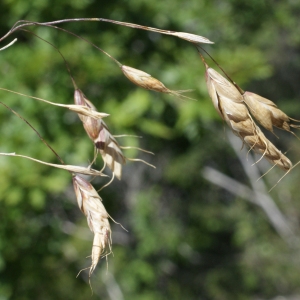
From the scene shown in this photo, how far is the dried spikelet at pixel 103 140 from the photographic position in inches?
27.8

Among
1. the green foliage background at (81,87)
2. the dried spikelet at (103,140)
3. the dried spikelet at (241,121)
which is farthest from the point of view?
the green foliage background at (81,87)

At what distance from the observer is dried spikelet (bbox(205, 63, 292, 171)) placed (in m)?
0.60

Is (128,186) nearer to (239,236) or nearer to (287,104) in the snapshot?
(239,236)

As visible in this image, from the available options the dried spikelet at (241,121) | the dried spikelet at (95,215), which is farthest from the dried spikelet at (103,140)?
the dried spikelet at (241,121)

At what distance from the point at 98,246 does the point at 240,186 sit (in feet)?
27.0

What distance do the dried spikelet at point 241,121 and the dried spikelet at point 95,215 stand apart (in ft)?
0.66

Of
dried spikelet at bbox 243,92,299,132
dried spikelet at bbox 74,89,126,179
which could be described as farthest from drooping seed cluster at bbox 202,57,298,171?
dried spikelet at bbox 74,89,126,179

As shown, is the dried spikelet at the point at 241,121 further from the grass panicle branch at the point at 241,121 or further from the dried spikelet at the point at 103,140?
the dried spikelet at the point at 103,140

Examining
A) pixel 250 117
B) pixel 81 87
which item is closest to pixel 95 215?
pixel 250 117

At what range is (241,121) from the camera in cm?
60

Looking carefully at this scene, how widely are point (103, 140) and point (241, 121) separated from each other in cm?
22

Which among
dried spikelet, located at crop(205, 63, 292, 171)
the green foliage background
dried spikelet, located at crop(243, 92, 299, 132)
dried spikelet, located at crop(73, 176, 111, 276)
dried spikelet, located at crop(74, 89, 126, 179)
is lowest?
the green foliage background

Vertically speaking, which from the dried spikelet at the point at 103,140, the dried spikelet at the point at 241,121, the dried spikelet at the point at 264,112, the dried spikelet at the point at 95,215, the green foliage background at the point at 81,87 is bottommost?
the green foliage background at the point at 81,87

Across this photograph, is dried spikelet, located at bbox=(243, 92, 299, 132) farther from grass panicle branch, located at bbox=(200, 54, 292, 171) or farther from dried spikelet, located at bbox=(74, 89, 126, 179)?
dried spikelet, located at bbox=(74, 89, 126, 179)
